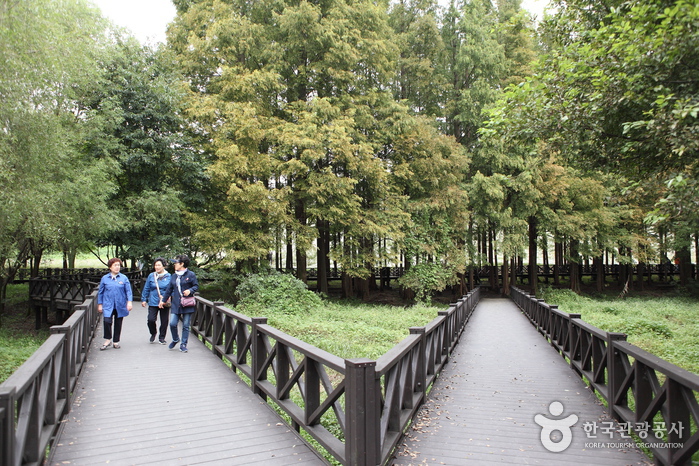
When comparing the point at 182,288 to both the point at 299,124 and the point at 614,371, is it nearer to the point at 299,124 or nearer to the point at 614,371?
the point at 614,371

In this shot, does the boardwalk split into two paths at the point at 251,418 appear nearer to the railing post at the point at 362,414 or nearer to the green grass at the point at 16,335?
the railing post at the point at 362,414

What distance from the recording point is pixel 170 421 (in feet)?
15.7

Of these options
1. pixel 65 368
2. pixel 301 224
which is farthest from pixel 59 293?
pixel 65 368

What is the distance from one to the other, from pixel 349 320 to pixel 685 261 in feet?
85.7

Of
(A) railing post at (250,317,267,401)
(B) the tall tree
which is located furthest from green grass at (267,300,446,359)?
(B) the tall tree

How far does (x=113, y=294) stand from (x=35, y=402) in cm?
459

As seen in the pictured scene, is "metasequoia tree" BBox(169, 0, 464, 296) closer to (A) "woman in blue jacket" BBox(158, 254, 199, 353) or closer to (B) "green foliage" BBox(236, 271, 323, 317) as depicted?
(B) "green foliage" BBox(236, 271, 323, 317)

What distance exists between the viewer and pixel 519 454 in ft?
13.8

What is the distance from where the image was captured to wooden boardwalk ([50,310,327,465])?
155 inches

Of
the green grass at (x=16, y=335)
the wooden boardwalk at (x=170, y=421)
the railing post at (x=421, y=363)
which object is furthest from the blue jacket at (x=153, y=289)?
the railing post at (x=421, y=363)

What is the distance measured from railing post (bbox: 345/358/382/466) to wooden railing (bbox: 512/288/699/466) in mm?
2390

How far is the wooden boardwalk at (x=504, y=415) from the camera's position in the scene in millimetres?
4152

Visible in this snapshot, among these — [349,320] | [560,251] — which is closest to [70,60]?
[349,320]

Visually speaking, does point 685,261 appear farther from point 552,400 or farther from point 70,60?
point 70,60
